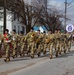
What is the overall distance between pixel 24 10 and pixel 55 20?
1967 cm

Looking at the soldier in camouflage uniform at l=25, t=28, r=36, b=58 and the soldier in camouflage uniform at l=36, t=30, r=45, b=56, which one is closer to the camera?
the soldier in camouflage uniform at l=25, t=28, r=36, b=58

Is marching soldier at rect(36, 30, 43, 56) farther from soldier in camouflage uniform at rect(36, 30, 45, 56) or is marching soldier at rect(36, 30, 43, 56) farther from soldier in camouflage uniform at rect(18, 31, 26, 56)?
soldier in camouflage uniform at rect(18, 31, 26, 56)

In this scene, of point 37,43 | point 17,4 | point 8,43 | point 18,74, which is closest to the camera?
point 18,74

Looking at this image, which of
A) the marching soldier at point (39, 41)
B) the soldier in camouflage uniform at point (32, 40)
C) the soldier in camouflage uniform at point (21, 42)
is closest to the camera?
the soldier in camouflage uniform at point (32, 40)

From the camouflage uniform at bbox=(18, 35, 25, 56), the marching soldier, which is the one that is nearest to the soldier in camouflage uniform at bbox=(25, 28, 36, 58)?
the marching soldier

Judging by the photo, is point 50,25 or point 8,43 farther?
point 50,25

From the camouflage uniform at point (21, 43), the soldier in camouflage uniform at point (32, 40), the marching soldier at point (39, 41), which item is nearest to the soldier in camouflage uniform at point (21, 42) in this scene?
the camouflage uniform at point (21, 43)

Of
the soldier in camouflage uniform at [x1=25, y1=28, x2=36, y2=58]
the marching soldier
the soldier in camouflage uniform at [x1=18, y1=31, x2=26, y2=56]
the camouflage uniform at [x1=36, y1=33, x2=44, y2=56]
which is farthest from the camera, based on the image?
the soldier in camouflage uniform at [x1=18, y1=31, x2=26, y2=56]

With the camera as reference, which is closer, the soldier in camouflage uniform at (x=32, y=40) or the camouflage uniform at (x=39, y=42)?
the soldier in camouflage uniform at (x=32, y=40)

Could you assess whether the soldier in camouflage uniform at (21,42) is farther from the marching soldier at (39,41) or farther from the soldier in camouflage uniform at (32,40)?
the marching soldier at (39,41)

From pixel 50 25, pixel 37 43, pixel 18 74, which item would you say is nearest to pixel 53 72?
pixel 18 74

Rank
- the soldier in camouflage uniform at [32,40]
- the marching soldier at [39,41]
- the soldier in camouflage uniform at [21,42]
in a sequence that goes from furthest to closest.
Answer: the soldier in camouflage uniform at [21,42], the marching soldier at [39,41], the soldier in camouflage uniform at [32,40]

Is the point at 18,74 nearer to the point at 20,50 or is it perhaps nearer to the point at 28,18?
the point at 20,50

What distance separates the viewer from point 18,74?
12.2m
